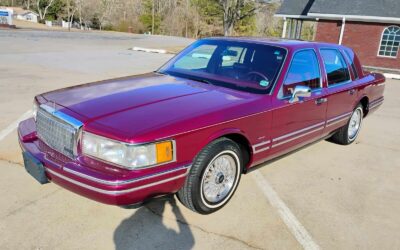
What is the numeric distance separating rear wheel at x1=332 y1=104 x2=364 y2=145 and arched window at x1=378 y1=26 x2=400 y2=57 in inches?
672

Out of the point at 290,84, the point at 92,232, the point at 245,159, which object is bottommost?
the point at 92,232

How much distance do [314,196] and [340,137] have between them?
201 centimetres

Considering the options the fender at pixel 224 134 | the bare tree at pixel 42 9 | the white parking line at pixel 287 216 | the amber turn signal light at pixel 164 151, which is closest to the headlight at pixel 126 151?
the amber turn signal light at pixel 164 151

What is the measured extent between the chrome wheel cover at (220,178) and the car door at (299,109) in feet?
1.98

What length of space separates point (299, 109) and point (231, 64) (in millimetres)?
938

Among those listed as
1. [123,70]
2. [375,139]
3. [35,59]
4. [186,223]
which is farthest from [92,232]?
[35,59]

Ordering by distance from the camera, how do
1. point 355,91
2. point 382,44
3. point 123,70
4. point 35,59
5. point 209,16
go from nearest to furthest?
1. point 355,91
2. point 123,70
3. point 35,59
4. point 382,44
5. point 209,16

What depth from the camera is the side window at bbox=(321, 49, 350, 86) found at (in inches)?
189

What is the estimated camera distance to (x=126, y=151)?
2764mm

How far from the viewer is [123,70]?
13.1 metres

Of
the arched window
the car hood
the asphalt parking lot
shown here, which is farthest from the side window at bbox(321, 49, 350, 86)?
the arched window

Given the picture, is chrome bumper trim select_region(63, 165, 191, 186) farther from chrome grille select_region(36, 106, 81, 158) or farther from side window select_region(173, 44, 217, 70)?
side window select_region(173, 44, 217, 70)

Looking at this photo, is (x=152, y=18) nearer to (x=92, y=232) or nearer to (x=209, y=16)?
(x=209, y=16)

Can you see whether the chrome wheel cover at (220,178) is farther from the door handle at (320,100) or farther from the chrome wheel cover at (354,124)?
the chrome wheel cover at (354,124)
